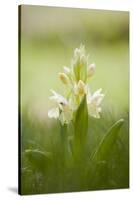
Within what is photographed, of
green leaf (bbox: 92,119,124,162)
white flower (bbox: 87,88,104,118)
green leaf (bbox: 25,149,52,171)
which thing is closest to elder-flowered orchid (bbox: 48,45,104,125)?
white flower (bbox: 87,88,104,118)

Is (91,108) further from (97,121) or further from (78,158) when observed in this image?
(78,158)

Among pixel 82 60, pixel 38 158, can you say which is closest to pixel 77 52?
pixel 82 60

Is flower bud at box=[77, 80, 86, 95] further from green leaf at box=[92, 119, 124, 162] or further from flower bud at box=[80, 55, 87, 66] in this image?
green leaf at box=[92, 119, 124, 162]

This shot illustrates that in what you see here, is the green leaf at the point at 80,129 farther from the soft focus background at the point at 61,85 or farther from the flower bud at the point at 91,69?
the flower bud at the point at 91,69

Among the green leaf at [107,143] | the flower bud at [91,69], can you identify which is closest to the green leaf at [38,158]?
the green leaf at [107,143]

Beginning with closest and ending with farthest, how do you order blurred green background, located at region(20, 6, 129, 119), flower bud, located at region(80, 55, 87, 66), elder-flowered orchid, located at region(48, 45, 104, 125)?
1. blurred green background, located at region(20, 6, 129, 119)
2. elder-flowered orchid, located at region(48, 45, 104, 125)
3. flower bud, located at region(80, 55, 87, 66)

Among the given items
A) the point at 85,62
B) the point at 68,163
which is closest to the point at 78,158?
the point at 68,163

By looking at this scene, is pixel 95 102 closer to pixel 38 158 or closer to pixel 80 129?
pixel 80 129
